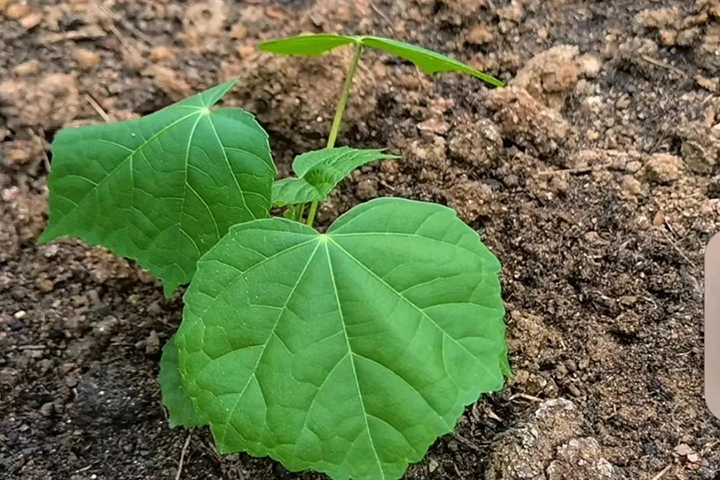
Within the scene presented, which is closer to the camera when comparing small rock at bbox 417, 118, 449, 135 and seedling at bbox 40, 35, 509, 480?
seedling at bbox 40, 35, 509, 480

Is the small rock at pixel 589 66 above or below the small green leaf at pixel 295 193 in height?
above

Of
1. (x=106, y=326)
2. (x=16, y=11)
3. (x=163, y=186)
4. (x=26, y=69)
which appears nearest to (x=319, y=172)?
(x=163, y=186)

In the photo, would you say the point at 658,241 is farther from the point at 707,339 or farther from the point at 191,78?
the point at 191,78

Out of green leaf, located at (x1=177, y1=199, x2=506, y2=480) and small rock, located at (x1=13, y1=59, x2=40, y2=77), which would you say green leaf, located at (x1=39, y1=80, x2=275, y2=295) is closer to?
green leaf, located at (x1=177, y1=199, x2=506, y2=480)

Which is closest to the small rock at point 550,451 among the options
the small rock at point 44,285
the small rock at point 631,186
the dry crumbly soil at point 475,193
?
the dry crumbly soil at point 475,193

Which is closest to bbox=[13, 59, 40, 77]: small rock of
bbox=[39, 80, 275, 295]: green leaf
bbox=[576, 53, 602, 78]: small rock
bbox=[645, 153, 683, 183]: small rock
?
bbox=[39, 80, 275, 295]: green leaf

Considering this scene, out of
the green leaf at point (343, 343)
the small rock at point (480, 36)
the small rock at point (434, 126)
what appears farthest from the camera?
the small rock at point (480, 36)

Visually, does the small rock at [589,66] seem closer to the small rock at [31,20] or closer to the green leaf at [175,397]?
the green leaf at [175,397]
